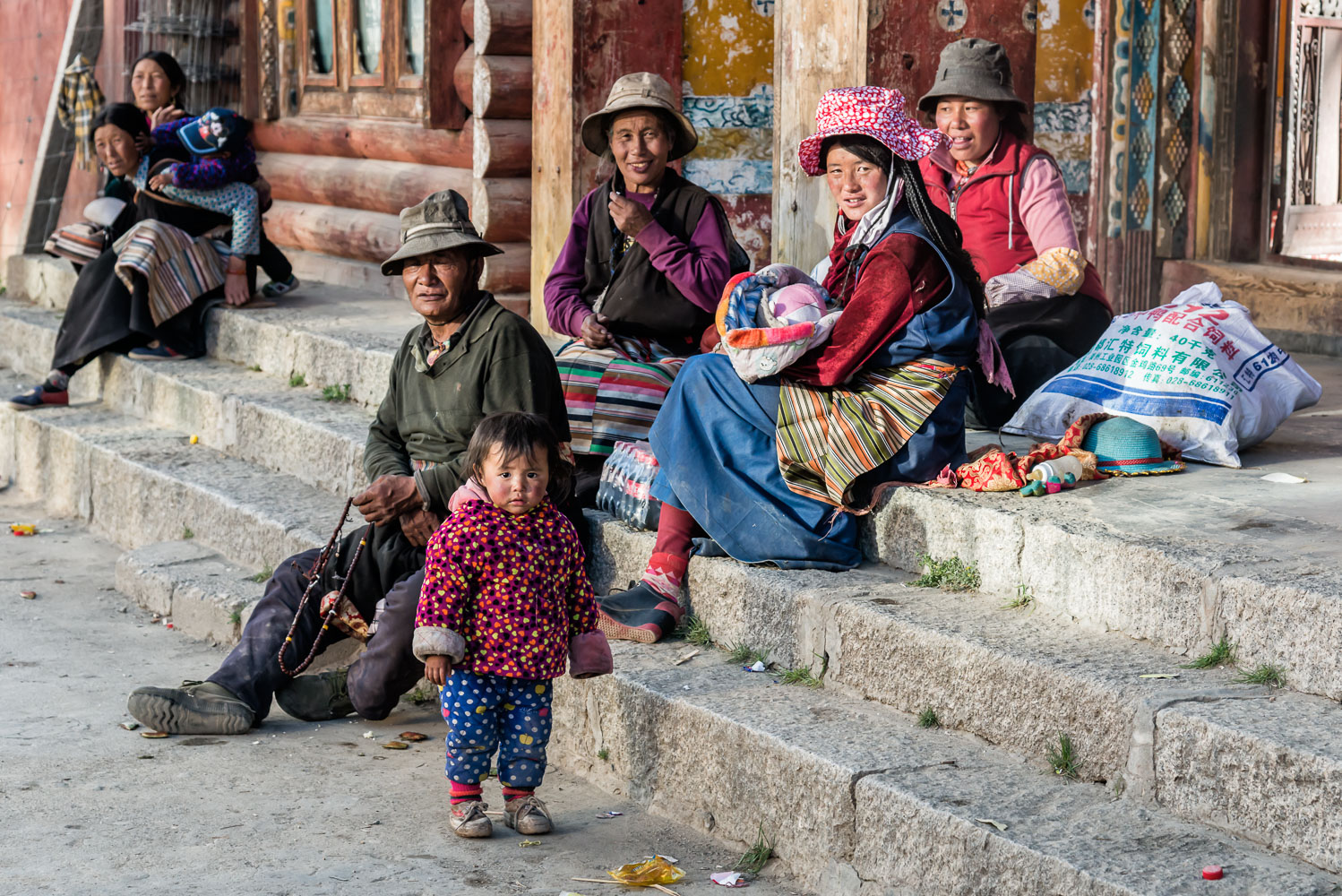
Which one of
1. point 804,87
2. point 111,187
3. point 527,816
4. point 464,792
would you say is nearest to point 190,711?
point 464,792

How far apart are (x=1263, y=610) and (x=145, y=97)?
20.9ft

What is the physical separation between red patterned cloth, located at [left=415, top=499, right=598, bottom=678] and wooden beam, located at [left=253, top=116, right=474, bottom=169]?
4.78m

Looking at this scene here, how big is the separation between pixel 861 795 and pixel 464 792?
100 centimetres

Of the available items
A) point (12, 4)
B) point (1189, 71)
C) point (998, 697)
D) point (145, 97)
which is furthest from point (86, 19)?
point (998, 697)

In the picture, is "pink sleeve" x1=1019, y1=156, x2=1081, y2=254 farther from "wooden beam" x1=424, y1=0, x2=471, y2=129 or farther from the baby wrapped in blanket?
"wooden beam" x1=424, y1=0, x2=471, y2=129

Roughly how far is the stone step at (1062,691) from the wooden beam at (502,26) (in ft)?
11.4

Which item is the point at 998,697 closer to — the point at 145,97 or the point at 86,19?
the point at 145,97

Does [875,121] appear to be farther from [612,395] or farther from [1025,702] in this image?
[1025,702]

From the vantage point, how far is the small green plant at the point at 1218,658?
346 centimetres

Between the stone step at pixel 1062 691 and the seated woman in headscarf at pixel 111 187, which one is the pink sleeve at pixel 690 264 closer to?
the stone step at pixel 1062 691

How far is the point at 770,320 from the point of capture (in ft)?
14.2

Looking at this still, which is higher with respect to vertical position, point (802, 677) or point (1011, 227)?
A: point (1011, 227)

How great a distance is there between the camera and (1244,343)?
189 inches

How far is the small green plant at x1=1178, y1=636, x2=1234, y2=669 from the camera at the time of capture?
3461mm
